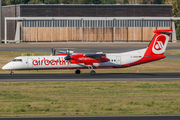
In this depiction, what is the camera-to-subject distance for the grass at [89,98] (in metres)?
19.2

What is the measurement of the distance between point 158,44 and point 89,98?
62.0 ft

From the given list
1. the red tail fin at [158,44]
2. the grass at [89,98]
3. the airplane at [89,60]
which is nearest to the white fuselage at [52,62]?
the airplane at [89,60]

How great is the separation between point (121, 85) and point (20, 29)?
71.3m

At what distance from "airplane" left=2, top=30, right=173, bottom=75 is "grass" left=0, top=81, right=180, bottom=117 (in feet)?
25.2

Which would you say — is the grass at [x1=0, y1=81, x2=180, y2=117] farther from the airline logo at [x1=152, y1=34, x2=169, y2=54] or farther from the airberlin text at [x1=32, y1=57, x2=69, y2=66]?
the airline logo at [x1=152, y1=34, x2=169, y2=54]

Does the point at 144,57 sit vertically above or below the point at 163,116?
above

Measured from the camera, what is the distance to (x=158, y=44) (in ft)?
130

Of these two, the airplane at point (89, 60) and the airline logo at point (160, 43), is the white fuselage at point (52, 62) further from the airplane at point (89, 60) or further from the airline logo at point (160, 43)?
the airline logo at point (160, 43)

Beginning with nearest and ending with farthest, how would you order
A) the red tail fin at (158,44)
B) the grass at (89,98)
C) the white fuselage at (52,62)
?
the grass at (89,98)
the white fuselage at (52,62)
the red tail fin at (158,44)

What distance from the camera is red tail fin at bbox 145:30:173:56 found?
1548 inches

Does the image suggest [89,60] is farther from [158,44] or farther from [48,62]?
[158,44]

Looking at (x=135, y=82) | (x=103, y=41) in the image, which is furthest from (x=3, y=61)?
(x=103, y=41)

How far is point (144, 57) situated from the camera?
128ft

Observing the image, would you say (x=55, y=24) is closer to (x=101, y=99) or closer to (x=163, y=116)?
(x=101, y=99)
